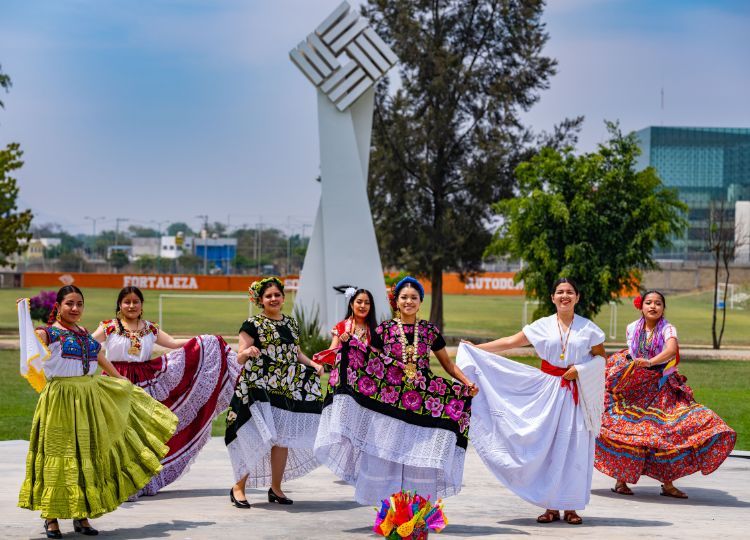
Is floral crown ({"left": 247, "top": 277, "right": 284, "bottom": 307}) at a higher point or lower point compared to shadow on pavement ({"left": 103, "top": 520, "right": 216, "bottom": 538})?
higher

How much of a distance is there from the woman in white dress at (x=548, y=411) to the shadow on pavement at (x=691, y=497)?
3.67 feet

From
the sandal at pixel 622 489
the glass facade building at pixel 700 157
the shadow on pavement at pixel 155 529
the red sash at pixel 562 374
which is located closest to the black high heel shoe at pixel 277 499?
the shadow on pavement at pixel 155 529

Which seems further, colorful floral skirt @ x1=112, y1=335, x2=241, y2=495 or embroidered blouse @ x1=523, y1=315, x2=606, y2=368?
colorful floral skirt @ x1=112, y1=335, x2=241, y2=495

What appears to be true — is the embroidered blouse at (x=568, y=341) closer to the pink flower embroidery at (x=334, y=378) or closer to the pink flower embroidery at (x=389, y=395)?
the pink flower embroidery at (x=389, y=395)

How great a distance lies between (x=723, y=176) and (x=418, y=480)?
10449cm

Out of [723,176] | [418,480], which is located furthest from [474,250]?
[723,176]

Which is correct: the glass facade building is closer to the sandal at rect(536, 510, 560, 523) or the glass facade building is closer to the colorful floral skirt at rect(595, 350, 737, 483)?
the colorful floral skirt at rect(595, 350, 737, 483)

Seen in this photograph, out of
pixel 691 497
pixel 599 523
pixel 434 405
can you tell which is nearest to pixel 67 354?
pixel 434 405

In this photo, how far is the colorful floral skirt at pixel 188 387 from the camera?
8.26m

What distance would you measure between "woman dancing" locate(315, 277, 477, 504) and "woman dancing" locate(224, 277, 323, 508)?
61cm

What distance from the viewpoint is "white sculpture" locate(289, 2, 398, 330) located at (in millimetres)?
22219

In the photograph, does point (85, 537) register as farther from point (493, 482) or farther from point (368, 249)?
point (368, 249)

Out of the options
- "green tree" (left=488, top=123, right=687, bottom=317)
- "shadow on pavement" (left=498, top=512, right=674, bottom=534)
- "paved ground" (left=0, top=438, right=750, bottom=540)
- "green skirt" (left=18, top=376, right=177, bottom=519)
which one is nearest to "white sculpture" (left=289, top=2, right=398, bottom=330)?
"green tree" (left=488, top=123, right=687, bottom=317)

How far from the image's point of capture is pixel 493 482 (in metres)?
9.18
